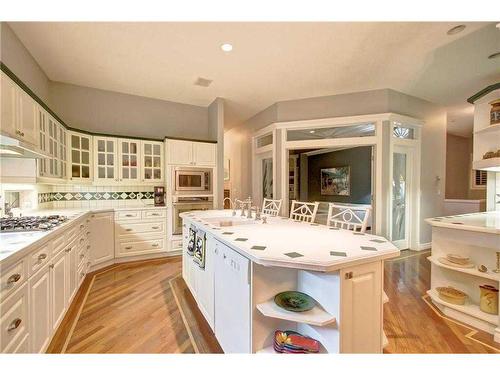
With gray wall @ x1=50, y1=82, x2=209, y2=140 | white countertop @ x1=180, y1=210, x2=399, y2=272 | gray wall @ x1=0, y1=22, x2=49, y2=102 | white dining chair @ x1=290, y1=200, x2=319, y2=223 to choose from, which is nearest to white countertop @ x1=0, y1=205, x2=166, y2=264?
white countertop @ x1=180, y1=210, x2=399, y2=272

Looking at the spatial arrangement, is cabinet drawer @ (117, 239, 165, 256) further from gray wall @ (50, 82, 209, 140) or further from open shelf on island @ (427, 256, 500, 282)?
open shelf on island @ (427, 256, 500, 282)

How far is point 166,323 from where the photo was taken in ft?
6.33

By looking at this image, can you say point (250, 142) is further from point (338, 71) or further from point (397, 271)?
point (397, 271)

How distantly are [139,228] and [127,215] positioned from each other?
27 centimetres

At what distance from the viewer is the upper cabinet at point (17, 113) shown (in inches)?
62.6

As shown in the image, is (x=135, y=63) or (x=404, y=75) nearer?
(x=135, y=63)

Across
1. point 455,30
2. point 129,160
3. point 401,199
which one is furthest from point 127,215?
point 401,199

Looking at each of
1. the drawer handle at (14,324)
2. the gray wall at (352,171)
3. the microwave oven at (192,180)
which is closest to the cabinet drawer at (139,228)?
the microwave oven at (192,180)

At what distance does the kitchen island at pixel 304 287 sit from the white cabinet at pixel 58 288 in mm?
1228

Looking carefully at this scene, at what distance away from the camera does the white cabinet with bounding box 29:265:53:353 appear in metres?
1.34

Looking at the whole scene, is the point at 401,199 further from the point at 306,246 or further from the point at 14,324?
the point at 14,324

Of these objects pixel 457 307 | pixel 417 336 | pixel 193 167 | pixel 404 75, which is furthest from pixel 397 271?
pixel 193 167
